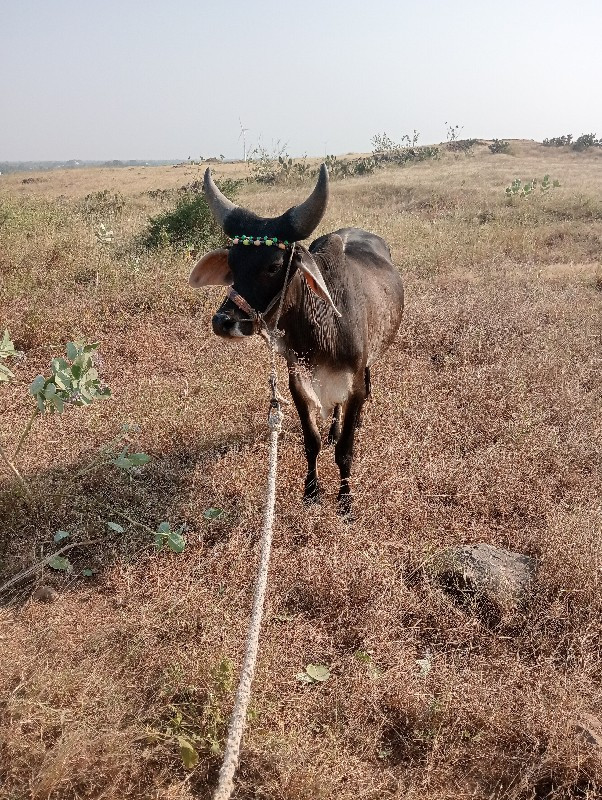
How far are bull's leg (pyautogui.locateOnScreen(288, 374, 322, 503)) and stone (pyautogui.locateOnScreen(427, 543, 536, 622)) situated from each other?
3.42ft

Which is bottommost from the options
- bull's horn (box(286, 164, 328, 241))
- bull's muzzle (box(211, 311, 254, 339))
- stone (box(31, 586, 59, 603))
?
stone (box(31, 586, 59, 603))

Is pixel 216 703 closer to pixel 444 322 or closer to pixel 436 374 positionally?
pixel 436 374

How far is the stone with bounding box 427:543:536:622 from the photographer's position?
319 centimetres

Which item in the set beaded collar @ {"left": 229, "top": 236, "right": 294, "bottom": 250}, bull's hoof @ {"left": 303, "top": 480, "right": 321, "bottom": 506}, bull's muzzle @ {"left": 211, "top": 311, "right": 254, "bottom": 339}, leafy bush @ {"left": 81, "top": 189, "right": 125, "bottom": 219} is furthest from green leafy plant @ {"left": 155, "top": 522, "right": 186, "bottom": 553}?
leafy bush @ {"left": 81, "top": 189, "right": 125, "bottom": 219}

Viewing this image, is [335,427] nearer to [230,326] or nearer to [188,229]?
[230,326]

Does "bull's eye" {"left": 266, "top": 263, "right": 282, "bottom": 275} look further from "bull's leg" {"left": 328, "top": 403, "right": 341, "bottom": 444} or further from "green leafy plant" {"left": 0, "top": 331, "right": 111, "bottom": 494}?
"bull's leg" {"left": 328, "top": 403, "right": 341, "bottom": 444}

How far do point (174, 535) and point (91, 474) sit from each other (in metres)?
1.09

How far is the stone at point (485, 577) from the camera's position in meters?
3.19

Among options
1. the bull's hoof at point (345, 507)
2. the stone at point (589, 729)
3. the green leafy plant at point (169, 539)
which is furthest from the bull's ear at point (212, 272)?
the stone at point (589, 729)

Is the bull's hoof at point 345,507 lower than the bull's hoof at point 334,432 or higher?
lower

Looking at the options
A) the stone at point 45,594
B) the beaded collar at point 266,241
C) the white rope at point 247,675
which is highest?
the beaded collar at point 266,241

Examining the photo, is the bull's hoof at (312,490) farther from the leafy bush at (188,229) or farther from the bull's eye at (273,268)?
the leafy bush at (188,229)

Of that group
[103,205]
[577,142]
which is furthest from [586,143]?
[103,205]

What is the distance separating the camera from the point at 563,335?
267 inches
